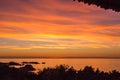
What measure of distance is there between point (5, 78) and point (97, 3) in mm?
9953

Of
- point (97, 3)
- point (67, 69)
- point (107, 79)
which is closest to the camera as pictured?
point (97, 3)

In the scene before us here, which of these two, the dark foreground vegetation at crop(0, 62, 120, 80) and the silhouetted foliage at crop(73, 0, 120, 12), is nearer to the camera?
the silhouetted foliage at crop(73, 0, 120, 12)

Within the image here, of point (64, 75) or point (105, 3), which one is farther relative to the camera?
point (64, 75)

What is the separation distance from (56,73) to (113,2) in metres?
8.90

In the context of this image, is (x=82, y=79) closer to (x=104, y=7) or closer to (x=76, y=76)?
(x=76, y=76)

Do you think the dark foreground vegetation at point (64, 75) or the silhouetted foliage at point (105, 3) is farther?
the dark foreground vegetation at point (64, 75)

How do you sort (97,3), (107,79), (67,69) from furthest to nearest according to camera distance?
(67,69) → (107,79) → (97,3)

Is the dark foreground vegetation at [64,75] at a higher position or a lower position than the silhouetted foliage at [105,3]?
lower

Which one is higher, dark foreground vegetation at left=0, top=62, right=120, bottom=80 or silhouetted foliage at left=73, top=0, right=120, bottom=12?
silhouetted foliage at left=73, top=0, right=120, bottom=12

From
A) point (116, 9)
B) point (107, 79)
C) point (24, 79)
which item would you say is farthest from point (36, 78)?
point (116, 9)

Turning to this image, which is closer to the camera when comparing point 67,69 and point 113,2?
point 113,2

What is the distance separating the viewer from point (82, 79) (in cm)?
1585

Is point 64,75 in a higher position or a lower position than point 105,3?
lower

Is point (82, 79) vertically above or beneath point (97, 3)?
beneath
